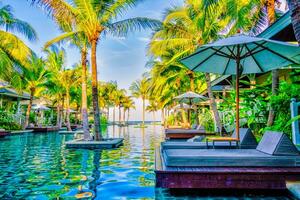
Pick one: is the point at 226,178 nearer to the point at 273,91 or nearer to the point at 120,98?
the point at 273,91

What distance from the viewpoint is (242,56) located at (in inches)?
250

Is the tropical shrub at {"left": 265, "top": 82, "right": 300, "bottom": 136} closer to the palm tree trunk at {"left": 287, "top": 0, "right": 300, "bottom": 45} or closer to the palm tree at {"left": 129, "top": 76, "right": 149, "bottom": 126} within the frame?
the palm tree trunk at {"left": 287, "top": 0, "right": 300, "bottom": 45}

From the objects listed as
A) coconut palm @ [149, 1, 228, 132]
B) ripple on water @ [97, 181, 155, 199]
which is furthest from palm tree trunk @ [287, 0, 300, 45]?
coconut palm @ [149, 1, 228, 132]

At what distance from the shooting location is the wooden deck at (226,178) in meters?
4.45

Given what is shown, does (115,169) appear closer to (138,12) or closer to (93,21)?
(93,21)

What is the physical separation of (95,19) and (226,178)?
33.5 feet

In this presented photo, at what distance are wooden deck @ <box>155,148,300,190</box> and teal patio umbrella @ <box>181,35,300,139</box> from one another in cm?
172

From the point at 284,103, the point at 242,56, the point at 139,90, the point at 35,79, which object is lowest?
the point at 284,103

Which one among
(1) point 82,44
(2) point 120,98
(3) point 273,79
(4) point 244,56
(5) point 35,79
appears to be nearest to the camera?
(4) point 244,56

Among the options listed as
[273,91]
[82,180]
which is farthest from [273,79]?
[82,180]

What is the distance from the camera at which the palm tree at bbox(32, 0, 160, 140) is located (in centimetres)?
1235

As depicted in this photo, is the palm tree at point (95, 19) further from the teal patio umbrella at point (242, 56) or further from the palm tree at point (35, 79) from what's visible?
the palm tree at point (35, 79)

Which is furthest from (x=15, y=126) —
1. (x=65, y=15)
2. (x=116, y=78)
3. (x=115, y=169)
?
(x=116, y=78)

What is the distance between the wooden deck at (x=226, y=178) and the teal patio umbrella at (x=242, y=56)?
1718mm
